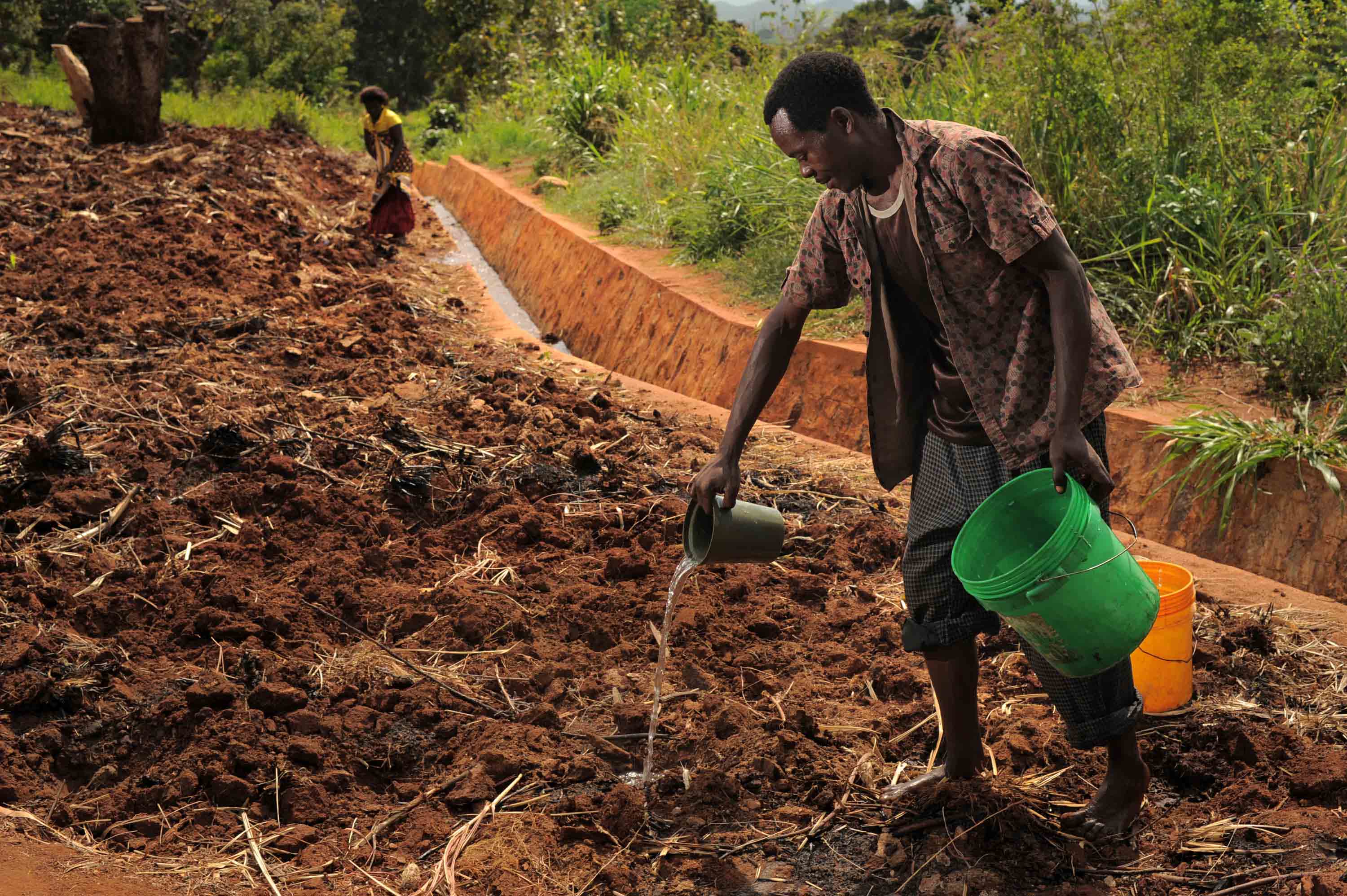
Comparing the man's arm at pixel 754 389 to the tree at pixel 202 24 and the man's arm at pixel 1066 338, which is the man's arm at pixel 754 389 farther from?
the tree at pixel 202 24

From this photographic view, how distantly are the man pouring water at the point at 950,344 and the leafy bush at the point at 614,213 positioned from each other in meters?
7.72

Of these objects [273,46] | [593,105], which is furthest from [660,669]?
[273,46]

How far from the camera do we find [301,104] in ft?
69.1

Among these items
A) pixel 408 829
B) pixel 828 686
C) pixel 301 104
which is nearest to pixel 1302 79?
pixel 828 686

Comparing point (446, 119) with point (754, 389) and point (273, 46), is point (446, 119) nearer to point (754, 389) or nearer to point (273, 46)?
point (273, 46)

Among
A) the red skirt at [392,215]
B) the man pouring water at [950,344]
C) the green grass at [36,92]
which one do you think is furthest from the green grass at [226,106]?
the man pouring water at [950,344]

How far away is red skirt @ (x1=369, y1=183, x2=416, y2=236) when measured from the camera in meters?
11.3

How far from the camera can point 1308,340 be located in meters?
5.23

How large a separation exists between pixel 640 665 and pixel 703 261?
17.4 ft

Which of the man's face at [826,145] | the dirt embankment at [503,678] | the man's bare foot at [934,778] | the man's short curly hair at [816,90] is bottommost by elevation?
the dirt embankment at [503,678]

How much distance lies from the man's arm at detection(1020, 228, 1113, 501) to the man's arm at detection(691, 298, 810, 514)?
2.03 feet

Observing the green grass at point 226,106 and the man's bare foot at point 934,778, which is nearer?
the man's bare foot at point 934,778

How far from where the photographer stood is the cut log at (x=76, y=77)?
14227mm

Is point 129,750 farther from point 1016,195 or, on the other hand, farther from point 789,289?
point 1016,195
